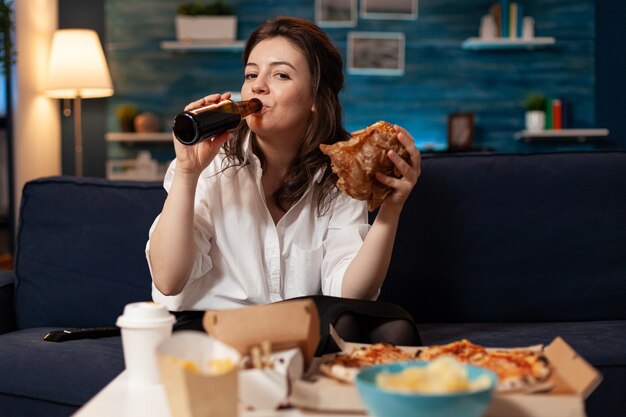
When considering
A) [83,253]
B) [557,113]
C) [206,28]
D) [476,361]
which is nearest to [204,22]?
[206,28]

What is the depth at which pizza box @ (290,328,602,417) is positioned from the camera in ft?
3.34

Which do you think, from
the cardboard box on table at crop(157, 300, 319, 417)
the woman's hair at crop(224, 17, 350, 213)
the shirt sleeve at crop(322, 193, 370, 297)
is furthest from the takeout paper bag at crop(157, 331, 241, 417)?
the woman's hair at crop(224, 17, 350, 213)

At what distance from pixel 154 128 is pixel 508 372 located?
4.83m

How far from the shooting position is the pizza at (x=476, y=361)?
106 cm

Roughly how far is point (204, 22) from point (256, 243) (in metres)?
3.92

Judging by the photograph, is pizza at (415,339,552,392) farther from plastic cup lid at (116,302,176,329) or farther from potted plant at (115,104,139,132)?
potted plant at (115,104,139,132)

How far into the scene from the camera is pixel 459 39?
18.9 feet

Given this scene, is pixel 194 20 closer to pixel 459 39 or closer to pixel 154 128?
pixel 154 128

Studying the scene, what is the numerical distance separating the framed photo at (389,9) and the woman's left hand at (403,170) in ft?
14.0

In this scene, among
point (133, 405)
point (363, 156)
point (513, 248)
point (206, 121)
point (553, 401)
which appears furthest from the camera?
point (513, 248)

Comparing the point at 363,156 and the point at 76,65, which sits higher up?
the point at 76,65

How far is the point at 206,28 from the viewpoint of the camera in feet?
18.4

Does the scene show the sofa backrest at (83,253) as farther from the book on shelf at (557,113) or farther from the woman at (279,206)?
the book on shelf at (557,113)

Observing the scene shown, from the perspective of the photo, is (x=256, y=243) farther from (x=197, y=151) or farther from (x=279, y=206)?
(x=197, y=151)
